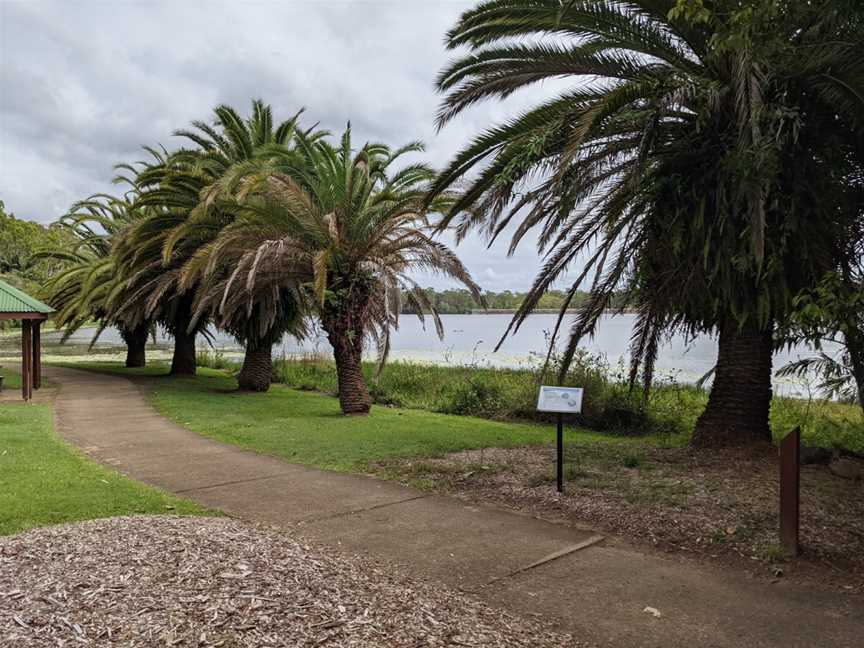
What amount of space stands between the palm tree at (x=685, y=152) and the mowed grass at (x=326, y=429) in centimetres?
313

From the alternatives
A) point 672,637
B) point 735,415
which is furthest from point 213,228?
point 672,637

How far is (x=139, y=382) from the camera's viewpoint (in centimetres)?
1875

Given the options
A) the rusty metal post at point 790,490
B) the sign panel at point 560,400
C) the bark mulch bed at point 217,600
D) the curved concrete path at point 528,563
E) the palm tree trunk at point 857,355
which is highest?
the palm tree trunk at point 857,355

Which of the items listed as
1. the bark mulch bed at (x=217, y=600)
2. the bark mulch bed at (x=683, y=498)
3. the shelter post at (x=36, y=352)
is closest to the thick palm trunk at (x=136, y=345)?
the shelter post at (x=36, y=352)

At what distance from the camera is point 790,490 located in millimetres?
4953

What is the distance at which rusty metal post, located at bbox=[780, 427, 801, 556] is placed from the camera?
492 centimetres

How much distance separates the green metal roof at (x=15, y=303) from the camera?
15.3 meters

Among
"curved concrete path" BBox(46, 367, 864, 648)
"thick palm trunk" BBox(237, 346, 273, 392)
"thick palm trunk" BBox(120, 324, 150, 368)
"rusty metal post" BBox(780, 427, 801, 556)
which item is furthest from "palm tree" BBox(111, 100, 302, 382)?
"rusty metal post" BBox(780, 427, 801, 556)

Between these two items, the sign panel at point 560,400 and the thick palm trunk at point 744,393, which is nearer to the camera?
the sign panel at point 560,400

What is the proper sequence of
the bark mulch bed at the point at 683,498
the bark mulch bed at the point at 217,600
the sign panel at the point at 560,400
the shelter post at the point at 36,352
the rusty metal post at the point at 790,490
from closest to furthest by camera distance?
the bark mulch bed at the point at 217,600 < the rusty metal post at the point at 790,490 < the bark mulch bed at the point at 683,498 < the sign panel at the point at 560,400 < the shelter post at the point at 36,352

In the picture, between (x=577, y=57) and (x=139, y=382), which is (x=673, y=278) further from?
(x=139, y=382)

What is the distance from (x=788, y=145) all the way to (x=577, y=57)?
7.78ft

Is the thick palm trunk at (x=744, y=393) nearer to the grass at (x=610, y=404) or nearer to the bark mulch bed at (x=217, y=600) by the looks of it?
the grass at (x=610, y=404)

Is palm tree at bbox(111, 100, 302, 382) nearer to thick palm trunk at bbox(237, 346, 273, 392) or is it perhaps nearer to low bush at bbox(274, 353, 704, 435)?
thick palm trunk at bbox(237, 346, 273, 392)
